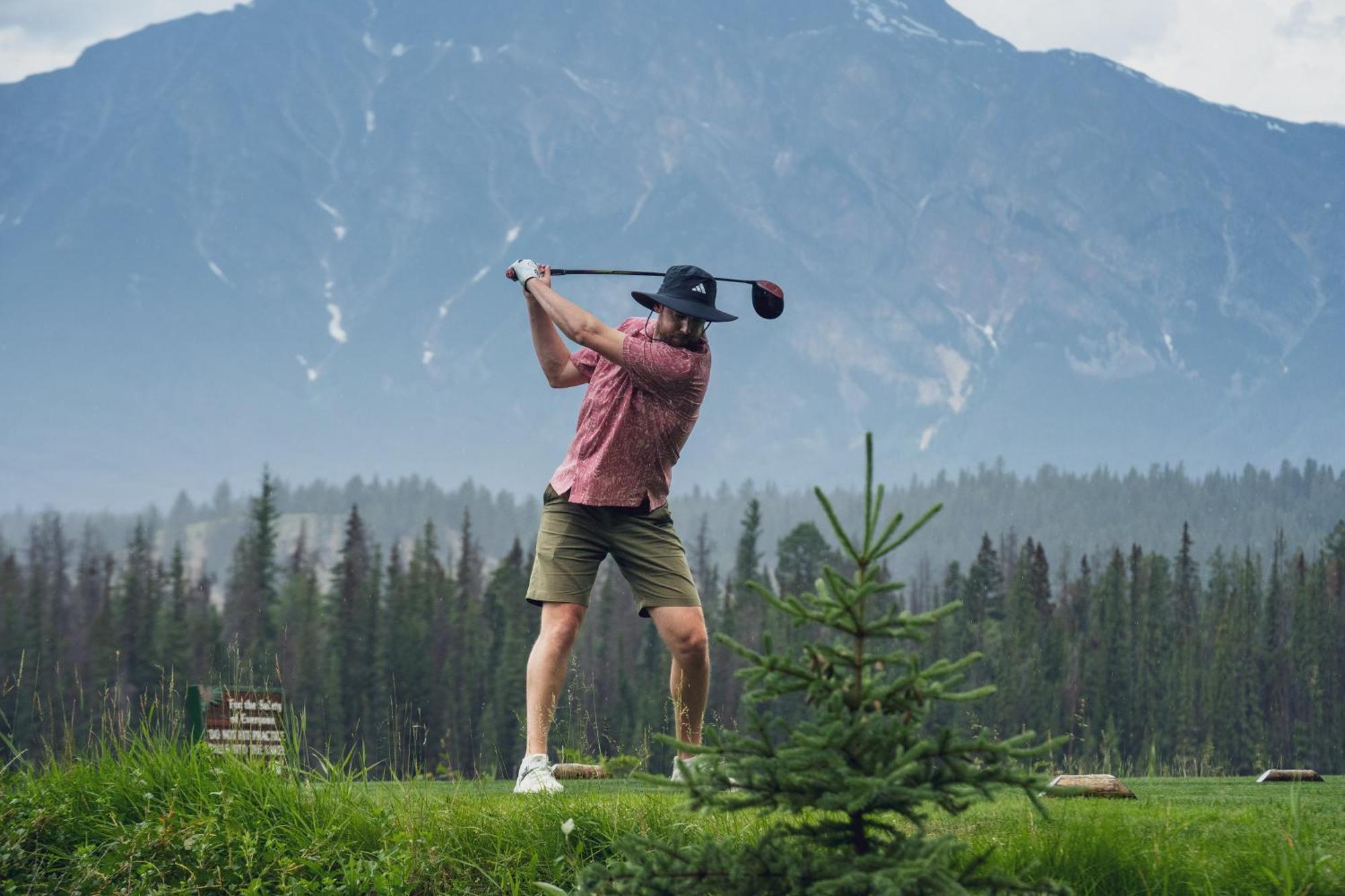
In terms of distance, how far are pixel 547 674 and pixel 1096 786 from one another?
267cm

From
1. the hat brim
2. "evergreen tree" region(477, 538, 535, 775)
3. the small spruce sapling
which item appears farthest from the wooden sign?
"evergreen tree" region(477, 538, 535, 775)

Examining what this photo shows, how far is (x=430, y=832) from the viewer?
24.1 feet

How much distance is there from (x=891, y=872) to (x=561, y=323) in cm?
413

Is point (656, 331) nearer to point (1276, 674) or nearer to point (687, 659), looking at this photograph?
point (687, 659)

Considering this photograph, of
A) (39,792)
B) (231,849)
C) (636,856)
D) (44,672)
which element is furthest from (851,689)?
(44,672)

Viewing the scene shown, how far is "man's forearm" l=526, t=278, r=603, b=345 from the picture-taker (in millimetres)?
8078

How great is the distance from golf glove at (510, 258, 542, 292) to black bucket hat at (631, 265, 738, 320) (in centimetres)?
54

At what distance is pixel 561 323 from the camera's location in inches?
319

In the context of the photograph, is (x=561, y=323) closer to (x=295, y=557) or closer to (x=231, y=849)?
(x=231, y=849)

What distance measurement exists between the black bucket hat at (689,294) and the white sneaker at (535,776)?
2279mm

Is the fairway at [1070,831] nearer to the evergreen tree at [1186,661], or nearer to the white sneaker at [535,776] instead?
the white sneaker at [535,776]

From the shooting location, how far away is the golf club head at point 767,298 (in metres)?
8.67

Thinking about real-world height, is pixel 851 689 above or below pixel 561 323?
below

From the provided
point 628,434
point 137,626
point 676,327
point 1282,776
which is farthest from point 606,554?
point 137,626
